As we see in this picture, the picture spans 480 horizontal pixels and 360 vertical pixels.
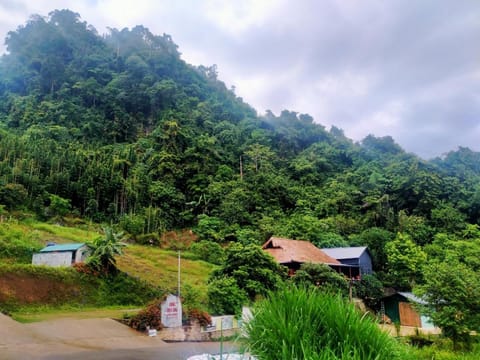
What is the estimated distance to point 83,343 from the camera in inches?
434

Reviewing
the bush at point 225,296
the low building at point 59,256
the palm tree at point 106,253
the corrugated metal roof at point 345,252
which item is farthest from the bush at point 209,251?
the bush at point 225,296

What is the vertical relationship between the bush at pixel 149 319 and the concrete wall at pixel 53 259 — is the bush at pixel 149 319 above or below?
below

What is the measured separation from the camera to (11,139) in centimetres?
3419

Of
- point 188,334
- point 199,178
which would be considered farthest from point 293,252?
point 199,178

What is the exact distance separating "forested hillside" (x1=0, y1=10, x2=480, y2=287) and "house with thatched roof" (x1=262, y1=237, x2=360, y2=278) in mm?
3910

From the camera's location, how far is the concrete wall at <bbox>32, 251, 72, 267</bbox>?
20.6 metres

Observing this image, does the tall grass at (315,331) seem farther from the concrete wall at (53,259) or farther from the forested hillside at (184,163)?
the forested hillside at (184,163)

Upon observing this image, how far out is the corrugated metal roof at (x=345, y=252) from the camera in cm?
2595

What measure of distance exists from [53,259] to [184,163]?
22035mm

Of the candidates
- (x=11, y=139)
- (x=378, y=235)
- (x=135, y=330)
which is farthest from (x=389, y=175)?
(x=11, y=139)

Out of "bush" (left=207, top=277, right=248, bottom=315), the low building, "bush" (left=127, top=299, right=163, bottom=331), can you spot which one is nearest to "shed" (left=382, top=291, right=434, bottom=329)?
"bush" (left=207, top=277, right=248, bottom=315)

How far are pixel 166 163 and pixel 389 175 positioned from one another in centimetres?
2459

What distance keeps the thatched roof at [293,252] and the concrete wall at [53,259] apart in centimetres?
1153

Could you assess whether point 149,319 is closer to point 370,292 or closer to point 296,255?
point 296,255
